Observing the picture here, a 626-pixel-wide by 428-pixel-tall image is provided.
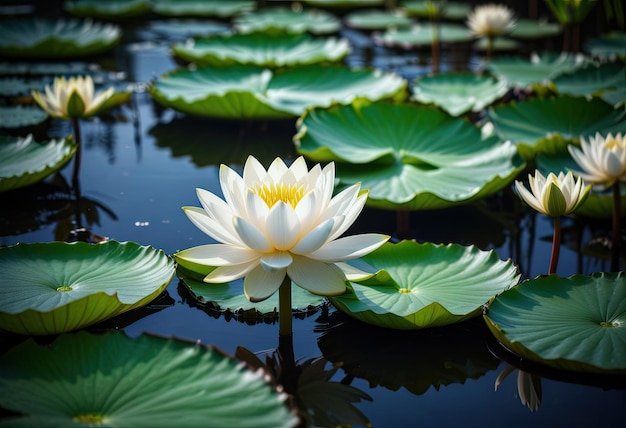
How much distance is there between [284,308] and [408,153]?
113 centimetres

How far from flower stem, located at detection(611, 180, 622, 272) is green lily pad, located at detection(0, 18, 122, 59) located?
318cm

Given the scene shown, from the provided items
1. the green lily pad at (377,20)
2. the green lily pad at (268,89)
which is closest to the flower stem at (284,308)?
the green lily pad at (268,89)

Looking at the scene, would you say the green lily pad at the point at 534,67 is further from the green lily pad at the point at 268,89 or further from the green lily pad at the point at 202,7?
the green lily pad at the point at 202,7

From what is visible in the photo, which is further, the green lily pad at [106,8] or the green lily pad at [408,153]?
the green lily pad at [106,8]

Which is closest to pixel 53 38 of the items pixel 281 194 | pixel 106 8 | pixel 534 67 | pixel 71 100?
pixel 106 8

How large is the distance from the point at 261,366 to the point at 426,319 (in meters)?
0.38

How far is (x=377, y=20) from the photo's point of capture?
5.54 metres

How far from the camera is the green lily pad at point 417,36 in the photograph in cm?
479

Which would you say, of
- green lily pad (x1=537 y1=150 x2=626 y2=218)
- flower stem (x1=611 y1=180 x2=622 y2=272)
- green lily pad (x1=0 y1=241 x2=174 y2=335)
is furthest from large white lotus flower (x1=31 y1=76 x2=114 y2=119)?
flower stem (x1=611 y1=180 x2=622 y2=272)

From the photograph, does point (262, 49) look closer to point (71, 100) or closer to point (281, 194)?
point (71, 100)

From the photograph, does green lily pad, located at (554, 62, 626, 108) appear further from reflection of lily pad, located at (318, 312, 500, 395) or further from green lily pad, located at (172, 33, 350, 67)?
reflection of lily pad, located at (318, 312, 500, 395)

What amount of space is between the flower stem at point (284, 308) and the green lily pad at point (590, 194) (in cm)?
111

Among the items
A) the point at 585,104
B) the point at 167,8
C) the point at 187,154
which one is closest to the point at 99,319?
the point at 187,154

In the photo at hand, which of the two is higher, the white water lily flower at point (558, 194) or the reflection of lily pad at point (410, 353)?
the white water lily flower at point (558, 194)
